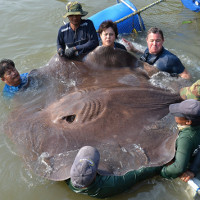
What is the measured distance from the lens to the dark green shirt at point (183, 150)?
308 cm

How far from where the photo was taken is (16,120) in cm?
363

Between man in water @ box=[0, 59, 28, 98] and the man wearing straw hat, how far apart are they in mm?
1117

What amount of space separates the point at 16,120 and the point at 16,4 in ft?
24.8

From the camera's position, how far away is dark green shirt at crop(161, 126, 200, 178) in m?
3.08

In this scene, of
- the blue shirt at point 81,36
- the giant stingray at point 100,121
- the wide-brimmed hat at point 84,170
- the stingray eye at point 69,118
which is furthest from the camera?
the blue shirt at point 81,36

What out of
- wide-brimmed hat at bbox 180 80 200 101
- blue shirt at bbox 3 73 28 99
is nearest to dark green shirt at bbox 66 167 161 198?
wide-brimmed hat at bbox 180 80 200 101

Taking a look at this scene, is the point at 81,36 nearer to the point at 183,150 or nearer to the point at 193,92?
the point at 193,92

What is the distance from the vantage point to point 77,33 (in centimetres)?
516

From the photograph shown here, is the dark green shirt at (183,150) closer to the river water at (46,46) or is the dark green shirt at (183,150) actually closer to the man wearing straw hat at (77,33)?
the river water at (46,46)

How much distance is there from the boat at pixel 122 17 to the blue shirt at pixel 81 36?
1.78m

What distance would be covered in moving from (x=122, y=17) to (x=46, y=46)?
270cm

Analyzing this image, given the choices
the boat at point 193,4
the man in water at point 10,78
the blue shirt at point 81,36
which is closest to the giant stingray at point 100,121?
the man in water at point 10,78

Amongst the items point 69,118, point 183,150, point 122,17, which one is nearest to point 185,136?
point 183,150

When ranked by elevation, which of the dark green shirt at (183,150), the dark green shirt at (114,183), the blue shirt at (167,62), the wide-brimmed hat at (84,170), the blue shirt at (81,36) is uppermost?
the blue shirt at (81,36)
